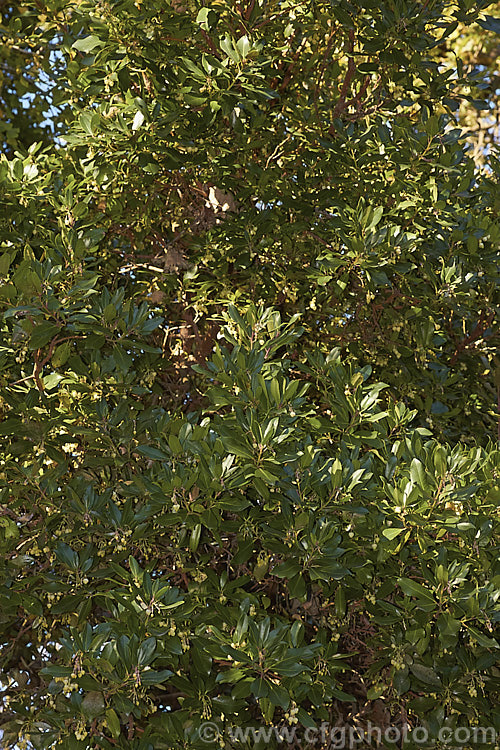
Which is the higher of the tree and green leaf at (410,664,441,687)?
the tree

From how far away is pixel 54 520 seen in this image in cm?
283

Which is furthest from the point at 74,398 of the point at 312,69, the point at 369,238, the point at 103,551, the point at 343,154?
the point at 312,69

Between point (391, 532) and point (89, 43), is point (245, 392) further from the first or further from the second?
point (89, 43)

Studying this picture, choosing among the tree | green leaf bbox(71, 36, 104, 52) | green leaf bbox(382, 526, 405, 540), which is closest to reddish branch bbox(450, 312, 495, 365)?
the tree

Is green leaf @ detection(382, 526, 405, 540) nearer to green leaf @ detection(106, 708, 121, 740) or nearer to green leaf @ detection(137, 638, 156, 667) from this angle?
green leaf @ detection(137, 638, 156, 667)

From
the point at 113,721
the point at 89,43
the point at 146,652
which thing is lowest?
the point at 113,721

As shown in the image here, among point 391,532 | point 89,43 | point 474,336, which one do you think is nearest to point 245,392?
point 391,532

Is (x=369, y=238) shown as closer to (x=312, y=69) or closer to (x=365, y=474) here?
(x=365, y=474)

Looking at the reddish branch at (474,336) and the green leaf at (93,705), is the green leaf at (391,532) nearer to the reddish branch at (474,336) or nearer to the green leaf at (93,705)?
the green leaf at (93,705)

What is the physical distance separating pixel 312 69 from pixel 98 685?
9.72ft

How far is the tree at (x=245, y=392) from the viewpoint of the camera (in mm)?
2410

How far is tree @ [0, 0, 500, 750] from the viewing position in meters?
2.41

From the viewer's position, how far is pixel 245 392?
2.45m

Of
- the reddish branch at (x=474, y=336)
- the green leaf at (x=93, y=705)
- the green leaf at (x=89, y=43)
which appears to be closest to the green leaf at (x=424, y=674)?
the green leaf at (x=93, y=705)
